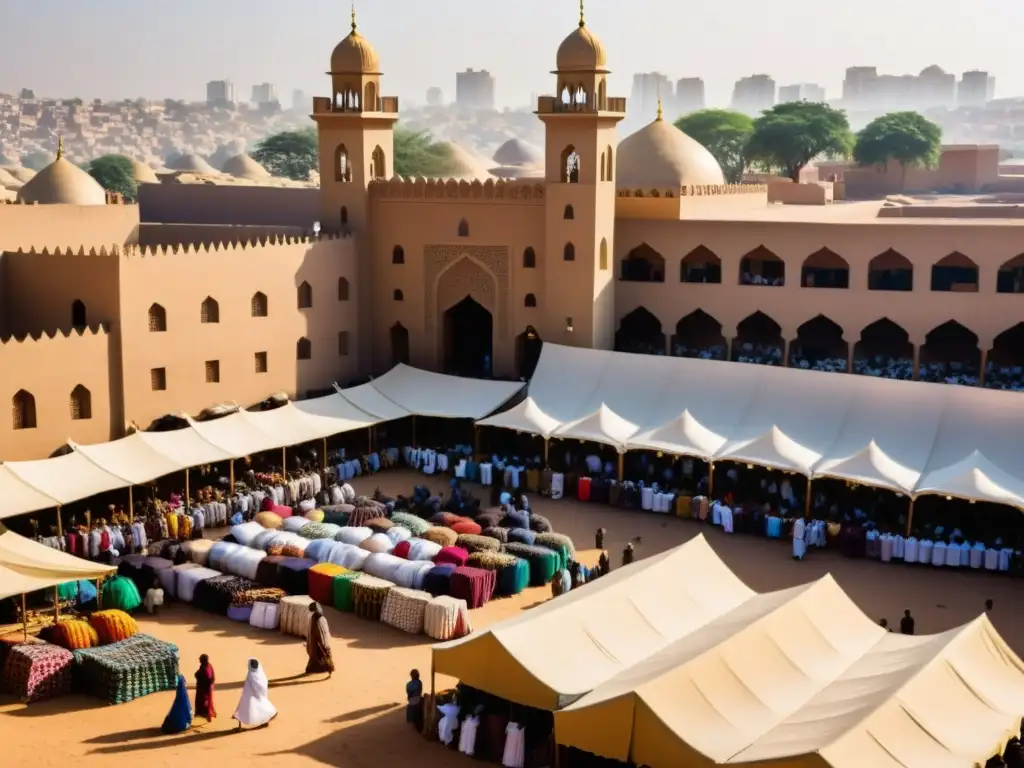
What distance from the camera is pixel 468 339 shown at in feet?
97.0

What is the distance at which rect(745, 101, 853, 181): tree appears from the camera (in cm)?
4897

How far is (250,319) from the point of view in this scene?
25.6m

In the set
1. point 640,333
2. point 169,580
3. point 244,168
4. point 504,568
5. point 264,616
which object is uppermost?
point 244,168

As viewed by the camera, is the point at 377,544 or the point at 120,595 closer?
the point at 120,595

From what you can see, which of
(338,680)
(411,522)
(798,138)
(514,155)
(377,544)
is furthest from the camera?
(514,155)

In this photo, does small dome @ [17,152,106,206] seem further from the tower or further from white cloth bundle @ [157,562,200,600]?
white cloth bundle @ [157,562,200,600]

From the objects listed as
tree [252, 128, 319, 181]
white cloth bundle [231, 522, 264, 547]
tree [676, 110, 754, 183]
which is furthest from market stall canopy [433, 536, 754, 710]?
tree [252, 128, 319, 181]

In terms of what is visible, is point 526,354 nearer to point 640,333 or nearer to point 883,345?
point 640,333

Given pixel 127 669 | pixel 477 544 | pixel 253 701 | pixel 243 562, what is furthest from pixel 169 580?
pixel 253 701

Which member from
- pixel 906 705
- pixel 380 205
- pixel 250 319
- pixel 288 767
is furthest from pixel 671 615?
pixel 380 205

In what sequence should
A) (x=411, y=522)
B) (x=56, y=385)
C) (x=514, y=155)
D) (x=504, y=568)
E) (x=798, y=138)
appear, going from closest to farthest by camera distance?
(x=504, y=568)
(x=411, y=522)
(x=56, y=385)
(x=798, y=138)
(x=514, y=155)

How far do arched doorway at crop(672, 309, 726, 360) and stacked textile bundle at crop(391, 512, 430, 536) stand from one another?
994 cm

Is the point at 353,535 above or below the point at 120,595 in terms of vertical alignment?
above

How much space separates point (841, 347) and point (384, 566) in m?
13.6
